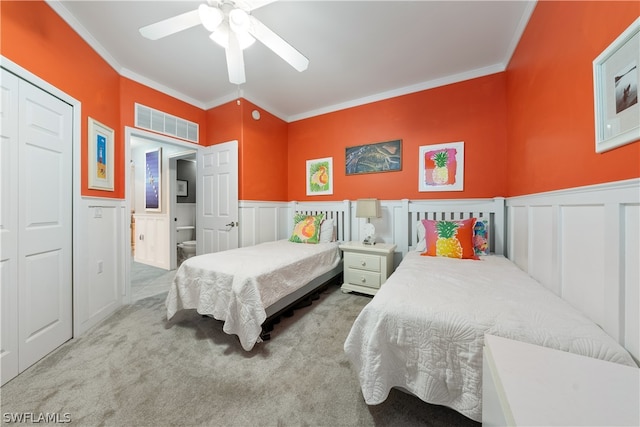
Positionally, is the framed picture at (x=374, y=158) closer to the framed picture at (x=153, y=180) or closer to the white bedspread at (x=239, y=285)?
the white bedspread at (x=239, y=285)

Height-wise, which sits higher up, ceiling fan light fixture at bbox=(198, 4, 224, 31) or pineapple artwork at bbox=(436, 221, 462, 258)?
ceiling fan light fixture at bbox=(198, 4, 224, 31)

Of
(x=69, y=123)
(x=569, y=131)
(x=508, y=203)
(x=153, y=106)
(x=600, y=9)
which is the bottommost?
(x=508, y=203)

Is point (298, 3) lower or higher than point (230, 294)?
higher

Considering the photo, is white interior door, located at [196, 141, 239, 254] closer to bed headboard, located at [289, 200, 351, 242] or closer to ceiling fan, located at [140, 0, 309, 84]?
bed headboard, located at [289, 200, 351, 242]

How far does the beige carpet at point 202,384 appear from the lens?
114cm

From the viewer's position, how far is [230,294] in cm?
168

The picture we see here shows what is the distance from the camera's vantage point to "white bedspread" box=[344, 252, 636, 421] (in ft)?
2.86

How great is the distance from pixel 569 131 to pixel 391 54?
1692mm

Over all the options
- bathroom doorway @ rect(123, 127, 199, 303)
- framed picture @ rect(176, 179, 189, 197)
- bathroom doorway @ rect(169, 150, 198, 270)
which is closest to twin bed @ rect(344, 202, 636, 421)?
bathroom doorway @ rect(123, 127, 199, 303)

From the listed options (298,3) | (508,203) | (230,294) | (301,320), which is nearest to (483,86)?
(508,203)

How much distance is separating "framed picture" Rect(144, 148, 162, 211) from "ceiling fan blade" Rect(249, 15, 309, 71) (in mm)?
3436

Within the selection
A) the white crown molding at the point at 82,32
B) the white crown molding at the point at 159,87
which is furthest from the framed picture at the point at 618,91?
the white crown molding at the point at 159,87

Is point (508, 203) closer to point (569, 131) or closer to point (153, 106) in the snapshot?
point (569, 131)

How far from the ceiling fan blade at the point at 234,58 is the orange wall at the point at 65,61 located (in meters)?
1.28
